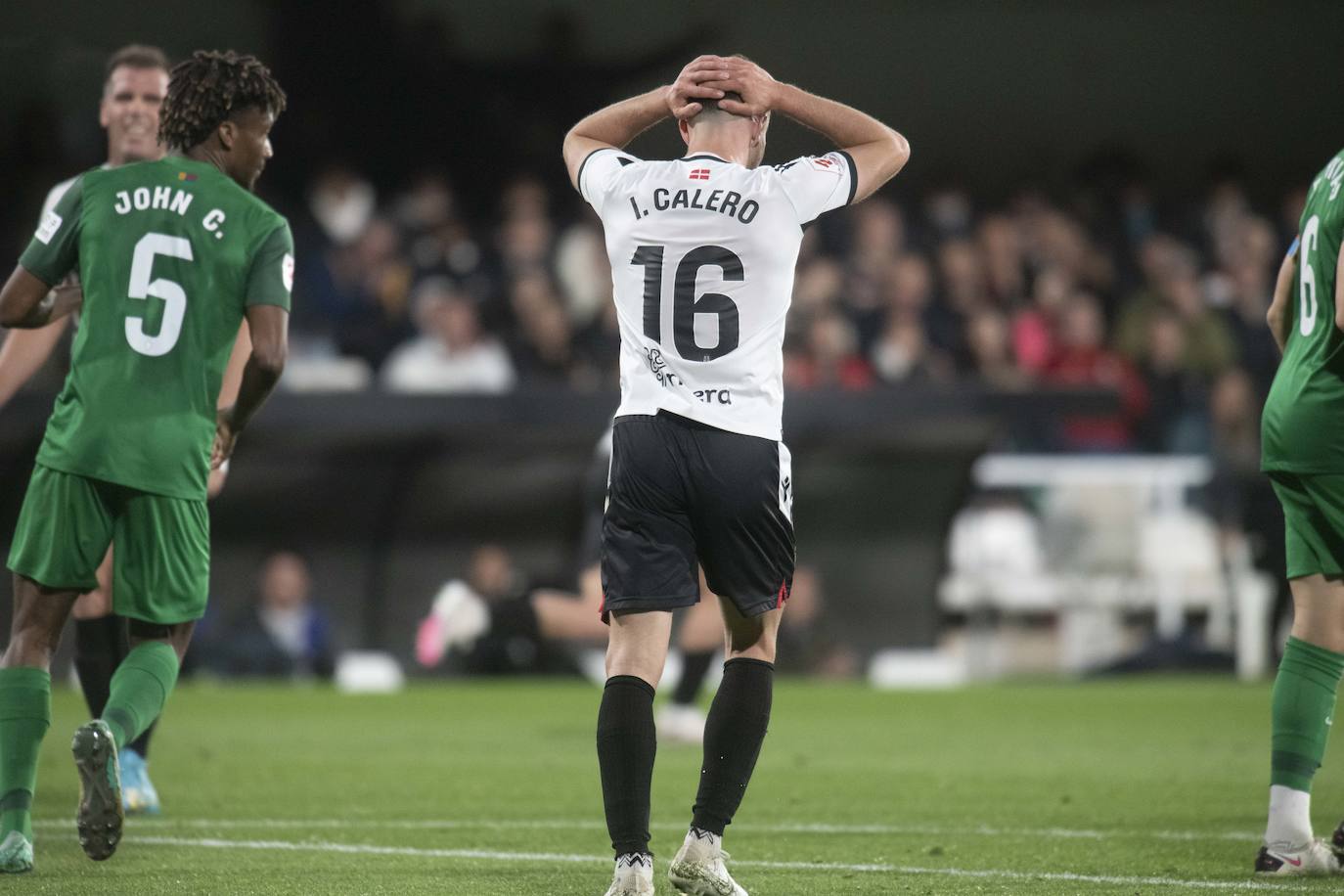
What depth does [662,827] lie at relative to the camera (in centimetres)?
621

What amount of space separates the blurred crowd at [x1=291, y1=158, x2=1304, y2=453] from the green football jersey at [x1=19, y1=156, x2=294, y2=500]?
8015mm

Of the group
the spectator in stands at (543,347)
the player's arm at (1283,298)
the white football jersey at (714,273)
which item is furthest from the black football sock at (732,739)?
the spectator in stands at (543,347)

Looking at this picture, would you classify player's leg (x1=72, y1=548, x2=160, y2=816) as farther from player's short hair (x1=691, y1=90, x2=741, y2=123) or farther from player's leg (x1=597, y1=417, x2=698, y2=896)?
player's short hair (x1=691, y1=90, x2=741, y2=123)

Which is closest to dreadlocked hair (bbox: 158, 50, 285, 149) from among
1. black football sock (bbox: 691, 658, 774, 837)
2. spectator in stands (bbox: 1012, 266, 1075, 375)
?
black football sock (bbox: 691, 658, 774, 837)

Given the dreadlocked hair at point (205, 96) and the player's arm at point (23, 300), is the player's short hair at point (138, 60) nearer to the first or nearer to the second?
the dreadlocked hair at point (205, 96)

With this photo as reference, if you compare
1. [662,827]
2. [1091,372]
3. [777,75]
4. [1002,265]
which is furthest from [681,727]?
[777,75]

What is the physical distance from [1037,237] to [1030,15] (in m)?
3.94

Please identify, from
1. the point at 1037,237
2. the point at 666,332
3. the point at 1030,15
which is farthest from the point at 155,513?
the point at 1030,15

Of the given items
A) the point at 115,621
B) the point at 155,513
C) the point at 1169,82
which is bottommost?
the point at 115,621

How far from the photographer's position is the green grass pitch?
5.08 meters

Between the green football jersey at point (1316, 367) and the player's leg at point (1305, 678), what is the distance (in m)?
0.09

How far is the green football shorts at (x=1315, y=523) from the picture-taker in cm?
522

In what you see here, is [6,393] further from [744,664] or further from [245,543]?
[245,543]

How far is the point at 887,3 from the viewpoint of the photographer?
21.2 meters
